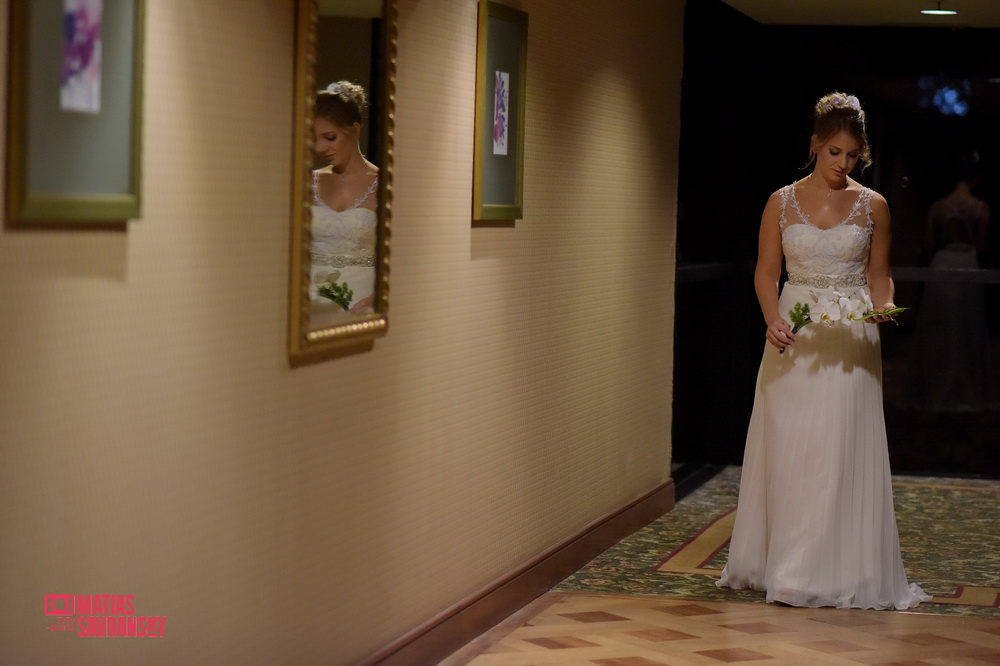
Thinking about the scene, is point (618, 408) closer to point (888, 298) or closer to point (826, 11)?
point (888, 298)

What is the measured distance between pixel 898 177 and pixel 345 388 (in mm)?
5409

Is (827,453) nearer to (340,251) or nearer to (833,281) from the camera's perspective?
(833,281)

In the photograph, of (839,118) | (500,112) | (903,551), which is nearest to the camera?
(500,112)

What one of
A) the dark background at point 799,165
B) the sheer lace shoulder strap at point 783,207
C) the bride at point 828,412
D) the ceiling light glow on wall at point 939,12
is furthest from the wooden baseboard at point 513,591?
the ceiling light glow on wall at point 939,12

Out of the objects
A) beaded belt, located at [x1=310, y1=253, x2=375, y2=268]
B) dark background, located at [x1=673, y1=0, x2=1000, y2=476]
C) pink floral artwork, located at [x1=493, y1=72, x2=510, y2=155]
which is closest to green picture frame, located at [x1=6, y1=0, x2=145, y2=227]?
beaded belt, located at [x1=310, y1=253, x2=375, y2=268]

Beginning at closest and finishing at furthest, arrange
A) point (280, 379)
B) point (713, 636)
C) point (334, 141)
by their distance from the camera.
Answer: point (280, 379) < point (334, 141) < point (713, 636)

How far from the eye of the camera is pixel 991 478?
25.8 ft

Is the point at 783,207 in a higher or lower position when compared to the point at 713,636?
higher

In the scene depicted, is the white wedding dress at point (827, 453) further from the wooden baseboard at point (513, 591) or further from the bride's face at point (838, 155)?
the wooden baseboard at point (513, 591)

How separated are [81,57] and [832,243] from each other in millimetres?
3359

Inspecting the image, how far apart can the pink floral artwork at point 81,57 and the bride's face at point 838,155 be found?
3327 mm

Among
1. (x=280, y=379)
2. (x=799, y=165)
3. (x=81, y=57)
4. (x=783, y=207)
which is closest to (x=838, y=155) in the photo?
(x=783, y=207)

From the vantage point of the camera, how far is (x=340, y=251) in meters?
3.26

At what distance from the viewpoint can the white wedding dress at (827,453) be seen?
4.95 metres
